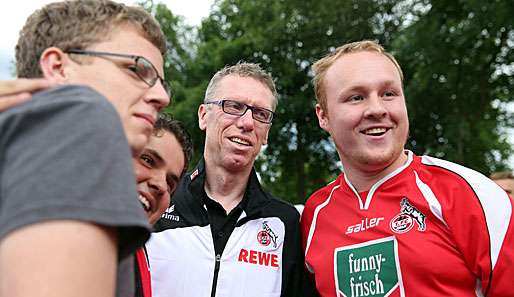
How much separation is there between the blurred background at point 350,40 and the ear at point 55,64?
10.7 meters

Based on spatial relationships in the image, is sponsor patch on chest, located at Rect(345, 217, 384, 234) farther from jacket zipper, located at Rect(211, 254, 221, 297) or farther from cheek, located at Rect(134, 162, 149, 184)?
cheek, located at Rect(134, 162, 149, 184)

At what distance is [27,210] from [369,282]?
206 cm

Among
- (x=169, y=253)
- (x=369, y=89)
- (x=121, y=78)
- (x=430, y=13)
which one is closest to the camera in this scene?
(x=121, y=78)

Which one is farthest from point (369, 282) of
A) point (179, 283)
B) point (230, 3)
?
point (230, 3)

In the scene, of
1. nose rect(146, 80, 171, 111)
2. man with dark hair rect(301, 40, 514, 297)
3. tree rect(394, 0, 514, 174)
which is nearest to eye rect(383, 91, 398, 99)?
man with dark hair rect(301, 40, 514, 297)

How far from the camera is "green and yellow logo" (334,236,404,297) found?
2.58m

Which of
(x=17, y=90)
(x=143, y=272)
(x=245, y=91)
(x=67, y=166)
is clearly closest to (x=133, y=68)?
(x=17, y=90)

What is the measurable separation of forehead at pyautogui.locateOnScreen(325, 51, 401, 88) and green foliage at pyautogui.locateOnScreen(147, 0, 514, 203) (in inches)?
439

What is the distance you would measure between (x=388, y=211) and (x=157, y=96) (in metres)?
1.67

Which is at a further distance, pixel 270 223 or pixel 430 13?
pixel 430 13

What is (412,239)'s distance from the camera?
8.45ft

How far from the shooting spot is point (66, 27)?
1396mm

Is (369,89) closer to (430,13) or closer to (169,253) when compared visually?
(169,253)

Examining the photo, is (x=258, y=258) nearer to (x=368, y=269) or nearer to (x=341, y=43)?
(x=368, y=269)
